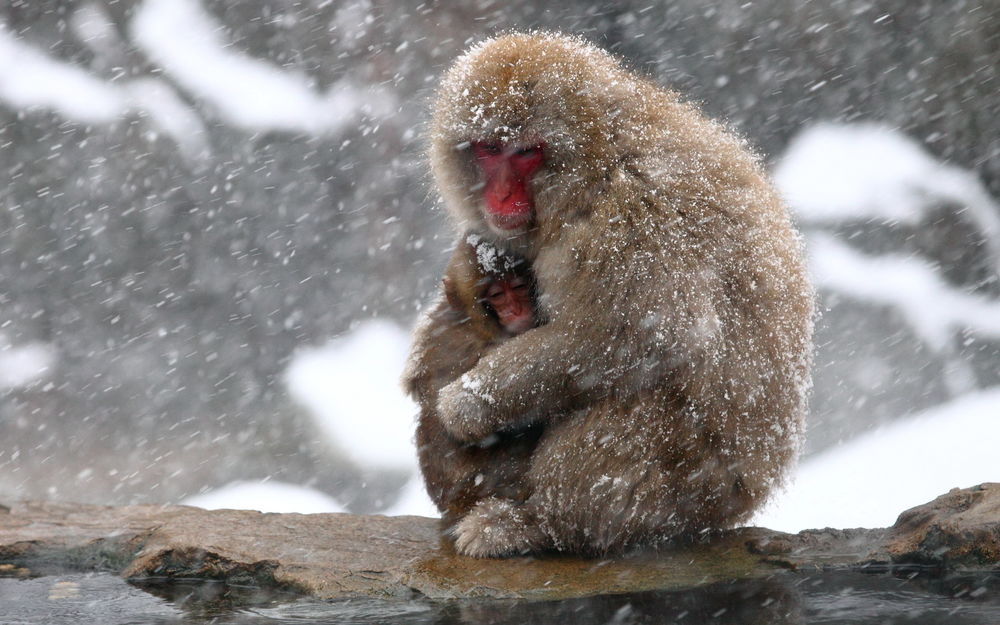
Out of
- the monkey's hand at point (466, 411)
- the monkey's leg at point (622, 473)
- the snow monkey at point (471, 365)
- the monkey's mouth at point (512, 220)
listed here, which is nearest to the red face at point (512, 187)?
the monkey's mouth at point (512, 220)

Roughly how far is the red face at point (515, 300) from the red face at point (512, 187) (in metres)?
0.22

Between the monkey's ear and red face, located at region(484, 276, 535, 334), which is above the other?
the monkey's ear

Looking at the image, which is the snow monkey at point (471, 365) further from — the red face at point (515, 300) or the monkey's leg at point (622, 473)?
the monkey's leg at point (622, 473)

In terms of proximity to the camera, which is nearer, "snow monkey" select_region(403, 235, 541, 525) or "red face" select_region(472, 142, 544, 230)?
"red face" select_region(472, 142, 544, 230)

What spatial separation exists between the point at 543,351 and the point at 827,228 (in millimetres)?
4066

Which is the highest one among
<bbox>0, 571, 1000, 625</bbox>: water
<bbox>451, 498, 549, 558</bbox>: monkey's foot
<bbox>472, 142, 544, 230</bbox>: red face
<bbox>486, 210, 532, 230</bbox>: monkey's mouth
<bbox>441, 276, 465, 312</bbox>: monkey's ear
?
<bbox>472, 142, 544, 230</bbox>: red face

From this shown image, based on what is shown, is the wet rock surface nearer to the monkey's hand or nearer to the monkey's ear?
the monkey's hand

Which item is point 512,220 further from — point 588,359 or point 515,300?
point 588,359

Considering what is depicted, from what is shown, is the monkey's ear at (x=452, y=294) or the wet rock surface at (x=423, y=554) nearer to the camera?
the wet rock surface at (x=423, y=554)

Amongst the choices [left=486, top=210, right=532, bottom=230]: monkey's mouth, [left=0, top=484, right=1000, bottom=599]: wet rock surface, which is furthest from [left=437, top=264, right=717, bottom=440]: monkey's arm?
[left=0, top=484, right=1000, bottom=599]: wet rock surface

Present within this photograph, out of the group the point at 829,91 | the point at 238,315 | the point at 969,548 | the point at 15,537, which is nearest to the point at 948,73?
the point at 829,91

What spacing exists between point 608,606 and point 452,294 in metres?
1.13

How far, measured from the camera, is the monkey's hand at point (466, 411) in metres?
2.97

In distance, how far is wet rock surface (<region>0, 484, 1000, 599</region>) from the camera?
285 centimetres
